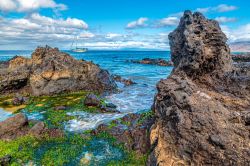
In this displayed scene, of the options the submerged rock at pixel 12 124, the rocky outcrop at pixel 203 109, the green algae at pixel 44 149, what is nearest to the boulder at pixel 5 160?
the green algae at pixel 44 149

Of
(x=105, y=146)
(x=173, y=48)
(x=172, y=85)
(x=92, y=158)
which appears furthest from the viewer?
(x=173, y=48)

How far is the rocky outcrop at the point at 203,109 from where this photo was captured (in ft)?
34.8

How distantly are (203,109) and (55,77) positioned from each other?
29.0 metres

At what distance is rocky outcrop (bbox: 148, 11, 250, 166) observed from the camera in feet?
34.8

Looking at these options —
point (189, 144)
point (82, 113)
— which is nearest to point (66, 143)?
point (82, 113)

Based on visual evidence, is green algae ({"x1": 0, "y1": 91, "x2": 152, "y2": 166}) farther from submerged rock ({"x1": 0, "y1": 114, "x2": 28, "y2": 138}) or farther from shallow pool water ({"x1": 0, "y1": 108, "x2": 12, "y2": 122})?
shallow pool water ({"x1": 0, "y1": 108, "x2": 12, "y2": 122})

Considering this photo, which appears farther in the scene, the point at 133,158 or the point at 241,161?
the point at 133,158

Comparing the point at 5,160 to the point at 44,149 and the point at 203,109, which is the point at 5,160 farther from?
the point at 203,109

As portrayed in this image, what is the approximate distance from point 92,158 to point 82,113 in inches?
410

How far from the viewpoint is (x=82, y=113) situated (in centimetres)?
2589

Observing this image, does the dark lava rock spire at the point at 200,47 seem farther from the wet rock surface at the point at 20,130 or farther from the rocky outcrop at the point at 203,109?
the wet rock surface at the point at 20,130

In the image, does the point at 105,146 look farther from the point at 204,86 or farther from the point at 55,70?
the point at 55,70

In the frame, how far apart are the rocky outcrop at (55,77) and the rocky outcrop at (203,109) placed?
22.5 meters

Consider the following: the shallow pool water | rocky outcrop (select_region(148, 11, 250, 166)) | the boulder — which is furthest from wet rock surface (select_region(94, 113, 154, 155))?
the shallow pool water
